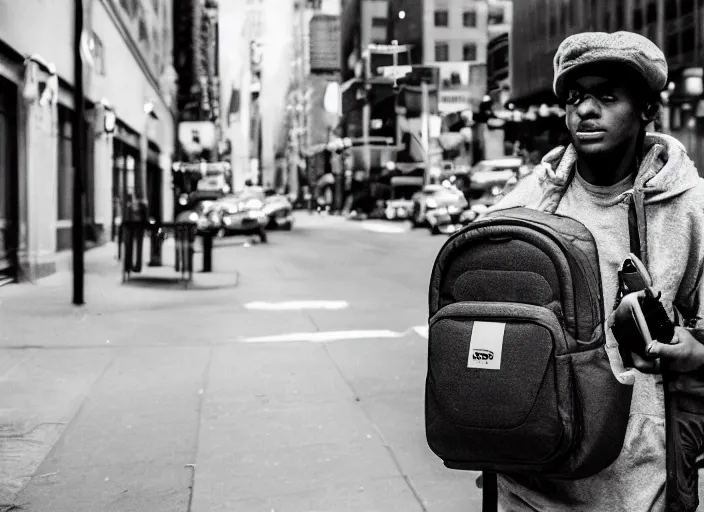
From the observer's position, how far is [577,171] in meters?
2.63

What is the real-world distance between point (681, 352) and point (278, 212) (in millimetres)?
36863

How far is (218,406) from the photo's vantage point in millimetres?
6590

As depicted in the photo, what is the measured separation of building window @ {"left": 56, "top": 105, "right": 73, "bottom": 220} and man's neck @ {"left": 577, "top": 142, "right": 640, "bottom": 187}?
64.4 feet

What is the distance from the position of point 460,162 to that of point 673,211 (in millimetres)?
78045

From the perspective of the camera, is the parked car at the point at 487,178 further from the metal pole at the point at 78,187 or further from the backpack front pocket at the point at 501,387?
the backpack front pocket at the point at 501,387

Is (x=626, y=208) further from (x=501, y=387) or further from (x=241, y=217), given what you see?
(x=241, y=217)

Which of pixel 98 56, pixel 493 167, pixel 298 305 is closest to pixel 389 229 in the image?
pixel 493 167

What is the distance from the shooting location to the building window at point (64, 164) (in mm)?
21377

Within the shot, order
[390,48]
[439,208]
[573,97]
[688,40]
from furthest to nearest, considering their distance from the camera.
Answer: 1. [390,48]
2. [688,40]
3. [439,208]
4. [573,97]

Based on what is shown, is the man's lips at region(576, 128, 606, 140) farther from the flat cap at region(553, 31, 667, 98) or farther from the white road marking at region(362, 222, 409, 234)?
the white road marking at region(362, 222, 409, 234)

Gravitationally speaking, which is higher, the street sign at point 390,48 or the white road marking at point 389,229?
the street sign at point 390,48

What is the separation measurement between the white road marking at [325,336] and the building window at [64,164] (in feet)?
41.0

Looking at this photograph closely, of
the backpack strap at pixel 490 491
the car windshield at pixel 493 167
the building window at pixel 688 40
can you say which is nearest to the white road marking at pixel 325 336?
the backpack strap at pixel 490 491

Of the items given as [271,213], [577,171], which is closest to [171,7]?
[271,213]
